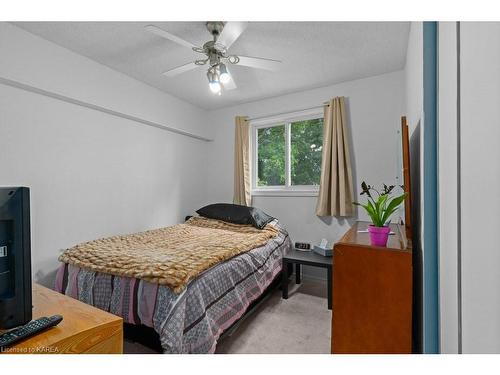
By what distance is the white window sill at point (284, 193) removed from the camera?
329 centimetres

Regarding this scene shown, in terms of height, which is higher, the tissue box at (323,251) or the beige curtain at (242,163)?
the beige curtain at (242,163)

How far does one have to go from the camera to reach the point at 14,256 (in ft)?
2.38

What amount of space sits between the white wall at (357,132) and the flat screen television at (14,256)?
9.56 feet

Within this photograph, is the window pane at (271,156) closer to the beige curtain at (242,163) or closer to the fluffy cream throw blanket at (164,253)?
the beige curtain at (242,163)

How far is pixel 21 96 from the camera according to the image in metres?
2.10

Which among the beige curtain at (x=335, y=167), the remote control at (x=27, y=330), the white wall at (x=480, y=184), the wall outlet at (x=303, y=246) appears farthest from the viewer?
the wall outlet at (x=303, y=246)

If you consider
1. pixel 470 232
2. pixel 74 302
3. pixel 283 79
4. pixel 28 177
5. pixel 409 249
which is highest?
pixel 283 79

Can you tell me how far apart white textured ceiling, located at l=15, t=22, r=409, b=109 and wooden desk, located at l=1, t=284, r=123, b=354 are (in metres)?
2.04

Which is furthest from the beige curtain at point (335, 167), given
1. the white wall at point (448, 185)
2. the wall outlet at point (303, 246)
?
the white wall at point (448, 185)

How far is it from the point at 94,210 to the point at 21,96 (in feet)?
3.85

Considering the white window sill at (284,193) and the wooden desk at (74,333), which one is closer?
the wooden desk at (74,333)

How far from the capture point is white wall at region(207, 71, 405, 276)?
2824mm

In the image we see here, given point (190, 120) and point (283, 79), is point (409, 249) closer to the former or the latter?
point (283, 79)
